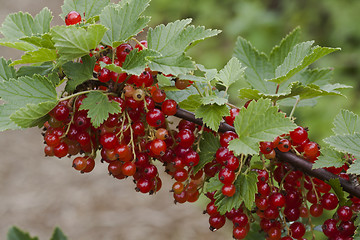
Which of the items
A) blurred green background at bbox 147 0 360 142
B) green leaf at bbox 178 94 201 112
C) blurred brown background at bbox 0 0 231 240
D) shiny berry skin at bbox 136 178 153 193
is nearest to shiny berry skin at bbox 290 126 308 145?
green leaf at bbox 178 94 201 112

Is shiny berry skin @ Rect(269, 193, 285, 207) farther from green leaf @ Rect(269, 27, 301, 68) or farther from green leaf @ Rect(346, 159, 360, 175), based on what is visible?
green leaf @ Rect(269, 27, 301, 68)

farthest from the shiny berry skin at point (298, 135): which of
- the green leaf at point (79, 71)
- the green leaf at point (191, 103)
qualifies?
the green leaf at point (79, 71)

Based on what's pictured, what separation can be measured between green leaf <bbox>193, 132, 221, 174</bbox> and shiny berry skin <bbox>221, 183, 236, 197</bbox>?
7cm

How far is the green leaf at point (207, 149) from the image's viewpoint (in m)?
0.85

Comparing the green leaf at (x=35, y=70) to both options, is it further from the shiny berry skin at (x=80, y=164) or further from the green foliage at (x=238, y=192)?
the green foliage at (x=238, y=192)

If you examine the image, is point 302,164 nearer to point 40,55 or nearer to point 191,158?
point 191,158

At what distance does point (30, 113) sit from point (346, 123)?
25.9 inches

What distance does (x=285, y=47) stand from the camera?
1.06 m

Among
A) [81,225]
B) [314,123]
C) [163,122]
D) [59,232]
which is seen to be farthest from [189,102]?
→ [81,225]

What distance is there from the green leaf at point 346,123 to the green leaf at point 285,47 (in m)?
0.23

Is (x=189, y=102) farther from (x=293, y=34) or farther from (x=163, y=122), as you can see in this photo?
(x=293, y=34)

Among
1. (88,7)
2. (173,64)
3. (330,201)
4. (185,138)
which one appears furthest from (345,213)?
(88,7)

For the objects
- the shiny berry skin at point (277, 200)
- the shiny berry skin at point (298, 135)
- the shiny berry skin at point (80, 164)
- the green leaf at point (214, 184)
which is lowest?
the shiny berry skin at point (277, 200)

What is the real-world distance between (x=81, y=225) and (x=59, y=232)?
2.96 meters
